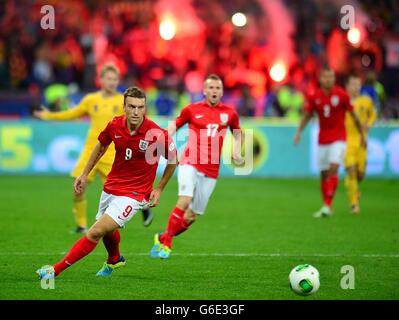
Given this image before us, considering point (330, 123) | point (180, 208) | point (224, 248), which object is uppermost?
point (330, 123)

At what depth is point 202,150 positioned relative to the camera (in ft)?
39.0

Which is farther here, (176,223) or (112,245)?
(176,223)

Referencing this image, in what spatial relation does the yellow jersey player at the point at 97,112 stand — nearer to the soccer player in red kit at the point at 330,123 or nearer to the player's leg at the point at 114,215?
the player's leg at the point at 114,215

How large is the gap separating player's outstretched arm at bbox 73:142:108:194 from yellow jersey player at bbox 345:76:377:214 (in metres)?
7.70

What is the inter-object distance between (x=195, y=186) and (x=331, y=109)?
4811mm

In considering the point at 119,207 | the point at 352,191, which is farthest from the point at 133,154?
the point at 352,191

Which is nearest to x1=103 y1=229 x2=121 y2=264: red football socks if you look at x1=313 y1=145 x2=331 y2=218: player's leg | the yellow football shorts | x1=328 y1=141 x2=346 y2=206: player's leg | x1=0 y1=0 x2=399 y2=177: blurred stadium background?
x1=313 y1=145 x2=331 y2=218: player's leg

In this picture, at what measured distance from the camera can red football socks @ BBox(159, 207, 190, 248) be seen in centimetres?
1134

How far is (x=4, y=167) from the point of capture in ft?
73.7

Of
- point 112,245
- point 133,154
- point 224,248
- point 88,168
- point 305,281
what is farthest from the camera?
point 224,248

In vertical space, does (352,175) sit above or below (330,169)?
below

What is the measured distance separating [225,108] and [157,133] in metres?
2.65

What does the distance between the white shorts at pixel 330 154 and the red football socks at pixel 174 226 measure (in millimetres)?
5023

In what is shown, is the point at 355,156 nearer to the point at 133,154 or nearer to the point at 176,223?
the point at 176,223
